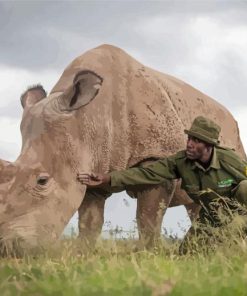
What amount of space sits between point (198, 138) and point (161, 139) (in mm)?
966

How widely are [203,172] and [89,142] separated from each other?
1.10m

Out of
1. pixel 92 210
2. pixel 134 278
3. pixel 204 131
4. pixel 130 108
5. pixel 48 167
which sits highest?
pixel 130 108

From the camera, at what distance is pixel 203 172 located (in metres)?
6.59

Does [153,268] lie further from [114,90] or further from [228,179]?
[114,90]

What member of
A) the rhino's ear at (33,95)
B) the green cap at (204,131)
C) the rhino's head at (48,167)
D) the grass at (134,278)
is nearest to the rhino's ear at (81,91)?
the rhino's head at (48,167)

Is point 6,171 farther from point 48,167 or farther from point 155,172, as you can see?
point 155,172

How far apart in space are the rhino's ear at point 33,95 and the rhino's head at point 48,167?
0.28 m

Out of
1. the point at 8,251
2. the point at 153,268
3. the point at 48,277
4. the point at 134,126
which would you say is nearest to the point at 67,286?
the point at 48,277

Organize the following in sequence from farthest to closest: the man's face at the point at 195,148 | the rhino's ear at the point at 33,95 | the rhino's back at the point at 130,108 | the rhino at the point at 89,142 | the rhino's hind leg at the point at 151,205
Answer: the rhino's ear at the point at 33,95 < the rhino's hind leg at the point at 151,205 < the rhino's back at the point at 130,108 < the man's face at the point at 195,148 < the rhino at the point at 89,142

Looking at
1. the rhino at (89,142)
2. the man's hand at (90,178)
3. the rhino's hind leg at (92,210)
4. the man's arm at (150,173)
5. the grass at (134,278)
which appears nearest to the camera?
the grass at (134,278)

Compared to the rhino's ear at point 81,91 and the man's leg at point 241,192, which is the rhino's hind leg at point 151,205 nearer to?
the man's leg at point 241,192

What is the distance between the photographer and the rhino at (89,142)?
20.5 ft

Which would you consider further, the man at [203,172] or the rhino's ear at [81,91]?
the rhino's ear at [81,91]

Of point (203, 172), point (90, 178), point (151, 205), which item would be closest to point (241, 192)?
point (203, 172)
